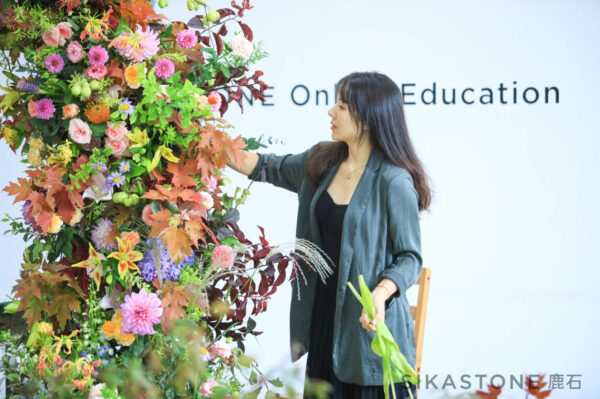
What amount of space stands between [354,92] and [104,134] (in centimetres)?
93

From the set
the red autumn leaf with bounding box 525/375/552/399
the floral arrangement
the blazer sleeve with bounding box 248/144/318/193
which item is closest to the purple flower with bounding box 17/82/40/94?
the floral arrangement

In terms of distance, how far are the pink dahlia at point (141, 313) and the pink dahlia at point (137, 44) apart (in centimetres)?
47

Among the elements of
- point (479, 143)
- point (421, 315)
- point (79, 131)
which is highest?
point (479, 143)

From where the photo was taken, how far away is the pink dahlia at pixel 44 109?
1.58 metres

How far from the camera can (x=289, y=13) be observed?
13.5ft

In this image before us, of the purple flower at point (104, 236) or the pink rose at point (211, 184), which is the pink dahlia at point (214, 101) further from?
the purple flower at point (104, 236)

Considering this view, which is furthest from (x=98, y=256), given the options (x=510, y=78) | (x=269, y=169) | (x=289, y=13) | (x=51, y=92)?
(x=510, y=78)

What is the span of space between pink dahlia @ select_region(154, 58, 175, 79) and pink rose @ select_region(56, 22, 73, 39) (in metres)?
0.18

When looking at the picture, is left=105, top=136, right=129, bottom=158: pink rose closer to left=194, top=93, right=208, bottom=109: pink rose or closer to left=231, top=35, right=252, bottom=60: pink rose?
Answer: left=194, top=93, right=208, bottom=109: pink rose

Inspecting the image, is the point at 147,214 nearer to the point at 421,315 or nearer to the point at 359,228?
the point at 359,228

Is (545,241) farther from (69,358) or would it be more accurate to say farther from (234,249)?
(69,358)

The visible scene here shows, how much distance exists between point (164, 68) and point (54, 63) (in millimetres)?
214

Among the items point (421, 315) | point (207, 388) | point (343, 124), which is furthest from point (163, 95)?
point (421, 315)

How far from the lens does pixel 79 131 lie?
157cm
